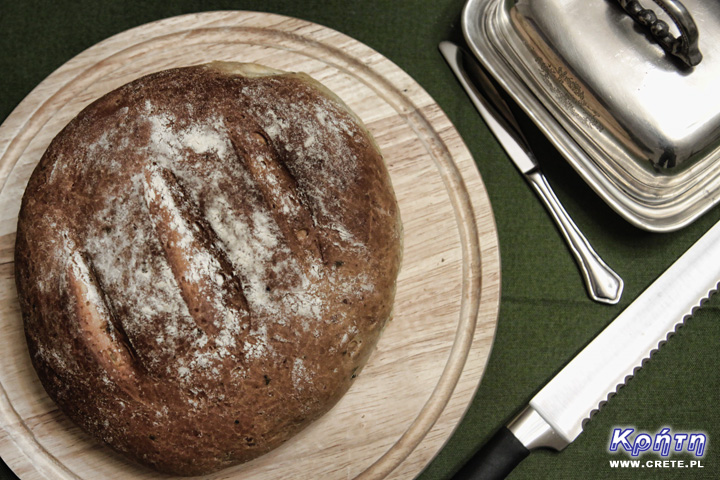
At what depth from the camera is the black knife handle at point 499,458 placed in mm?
1376

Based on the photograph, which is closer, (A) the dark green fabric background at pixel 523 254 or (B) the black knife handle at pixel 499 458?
(B) the black knife handle at pixel 499 458

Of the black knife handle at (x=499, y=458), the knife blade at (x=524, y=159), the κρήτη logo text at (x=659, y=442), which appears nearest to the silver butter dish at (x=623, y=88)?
the knife blade at (x=524, y=159)

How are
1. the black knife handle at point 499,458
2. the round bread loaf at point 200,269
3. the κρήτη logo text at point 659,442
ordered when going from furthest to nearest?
the κρήτη logo text at point 659,442
the black knife handle at point 499,458
the round bread loaf at point 200,269

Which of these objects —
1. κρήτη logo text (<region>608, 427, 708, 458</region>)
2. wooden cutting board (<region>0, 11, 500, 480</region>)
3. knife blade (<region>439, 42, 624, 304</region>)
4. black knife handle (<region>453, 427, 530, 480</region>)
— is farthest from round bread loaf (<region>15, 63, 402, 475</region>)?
κρήτη logo text (<region>608, 427, 708, 458</region>)

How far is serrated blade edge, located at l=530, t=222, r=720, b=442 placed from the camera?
4.63 ft

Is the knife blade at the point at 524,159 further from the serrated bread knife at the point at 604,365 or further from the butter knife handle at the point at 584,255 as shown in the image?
the serrated bread knife at the point at 604,365

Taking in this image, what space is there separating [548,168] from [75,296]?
4.17 feet

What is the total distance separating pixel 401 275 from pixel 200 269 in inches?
21.6

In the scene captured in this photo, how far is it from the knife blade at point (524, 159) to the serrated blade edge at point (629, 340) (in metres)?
0.10

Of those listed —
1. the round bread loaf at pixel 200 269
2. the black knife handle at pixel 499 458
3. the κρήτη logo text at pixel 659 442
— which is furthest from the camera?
the κρήτη logo text at pixel 659 442

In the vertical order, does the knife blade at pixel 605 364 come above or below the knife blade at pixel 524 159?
below

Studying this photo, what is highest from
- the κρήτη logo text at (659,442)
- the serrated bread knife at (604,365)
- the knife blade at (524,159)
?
the knife blade at (524,159)

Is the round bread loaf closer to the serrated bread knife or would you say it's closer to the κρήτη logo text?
the serrated bread knife

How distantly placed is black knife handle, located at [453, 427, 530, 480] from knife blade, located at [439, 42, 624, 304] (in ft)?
1.56
